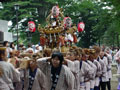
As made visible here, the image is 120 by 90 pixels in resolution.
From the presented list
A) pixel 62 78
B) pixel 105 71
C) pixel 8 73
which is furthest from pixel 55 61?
pixel 105 71

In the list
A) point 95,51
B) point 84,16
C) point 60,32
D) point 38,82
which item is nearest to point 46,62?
point 38,82

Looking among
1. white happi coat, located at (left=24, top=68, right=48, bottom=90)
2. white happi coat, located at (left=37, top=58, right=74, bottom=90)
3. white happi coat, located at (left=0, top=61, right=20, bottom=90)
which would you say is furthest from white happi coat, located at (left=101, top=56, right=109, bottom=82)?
white happi coat, located at (left=0, top=61, right=20, bottom=90)

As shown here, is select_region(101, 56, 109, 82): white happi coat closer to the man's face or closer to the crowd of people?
the crowd of people

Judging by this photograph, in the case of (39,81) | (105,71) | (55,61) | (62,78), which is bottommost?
(105,71)

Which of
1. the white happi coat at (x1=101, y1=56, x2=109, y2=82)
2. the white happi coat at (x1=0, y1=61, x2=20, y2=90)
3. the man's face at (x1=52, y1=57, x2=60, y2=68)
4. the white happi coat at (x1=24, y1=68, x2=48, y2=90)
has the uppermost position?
the man's face at (x1=52, y1=57, x2=60, y2=68)

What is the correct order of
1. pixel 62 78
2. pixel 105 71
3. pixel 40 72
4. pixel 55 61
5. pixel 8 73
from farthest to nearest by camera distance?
pixel 105 71
pixel 40 72
pixel 8 73
pixel 62 78
pixel 55 61

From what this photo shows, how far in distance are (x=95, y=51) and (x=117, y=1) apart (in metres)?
9.68

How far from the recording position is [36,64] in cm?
607

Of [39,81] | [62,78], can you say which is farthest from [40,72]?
[62,78]

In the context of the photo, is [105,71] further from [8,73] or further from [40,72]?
[8,73]

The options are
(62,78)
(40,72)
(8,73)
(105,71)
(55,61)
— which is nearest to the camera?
(55,61)

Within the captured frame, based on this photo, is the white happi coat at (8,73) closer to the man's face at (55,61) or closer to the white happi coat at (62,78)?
the white happi coat at (62,78)

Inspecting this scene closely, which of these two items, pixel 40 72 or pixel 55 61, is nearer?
pixel 55 61

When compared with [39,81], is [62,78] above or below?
above
